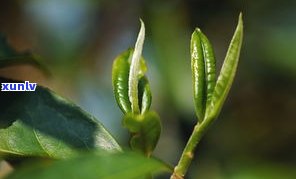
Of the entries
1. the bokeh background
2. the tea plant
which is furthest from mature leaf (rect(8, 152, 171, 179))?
the bokeh background

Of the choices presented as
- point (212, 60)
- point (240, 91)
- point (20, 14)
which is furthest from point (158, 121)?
point (20, 14)

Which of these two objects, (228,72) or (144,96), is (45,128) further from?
(228,72)

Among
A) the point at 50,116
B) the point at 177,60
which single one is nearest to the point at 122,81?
the point at 50,116

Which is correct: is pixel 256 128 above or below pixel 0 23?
below

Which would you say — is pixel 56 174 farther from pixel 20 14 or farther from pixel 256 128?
pixel 20 14

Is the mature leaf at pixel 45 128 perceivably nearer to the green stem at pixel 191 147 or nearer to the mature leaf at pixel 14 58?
the mature leaf at pixel 14 58

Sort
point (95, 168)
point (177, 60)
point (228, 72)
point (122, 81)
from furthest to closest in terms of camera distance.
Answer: point (177, 60)
point (122, 81)
point (228, 72)
point (95, 168)

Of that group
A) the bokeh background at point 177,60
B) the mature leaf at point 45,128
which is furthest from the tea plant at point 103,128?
the bokeh background at point 177,60
